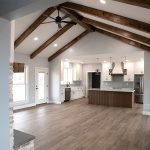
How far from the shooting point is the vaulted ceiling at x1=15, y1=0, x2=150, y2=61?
4508 mm

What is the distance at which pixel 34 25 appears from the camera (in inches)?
261

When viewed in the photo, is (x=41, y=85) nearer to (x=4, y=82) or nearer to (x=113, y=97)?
(x=113, y=97)

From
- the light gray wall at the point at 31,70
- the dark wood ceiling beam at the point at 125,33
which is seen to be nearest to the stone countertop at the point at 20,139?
the dark wood ceiling beam at the point at 125,33

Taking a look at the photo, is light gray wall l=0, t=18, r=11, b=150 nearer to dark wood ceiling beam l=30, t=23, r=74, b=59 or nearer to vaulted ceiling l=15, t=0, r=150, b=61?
vaulted ceiling l=15, t=0, r=150, b=61

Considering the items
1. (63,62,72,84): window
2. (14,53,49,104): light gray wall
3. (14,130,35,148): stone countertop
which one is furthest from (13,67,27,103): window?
(14,130,35,148): stone countertop

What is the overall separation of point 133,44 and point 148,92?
2.28 meters

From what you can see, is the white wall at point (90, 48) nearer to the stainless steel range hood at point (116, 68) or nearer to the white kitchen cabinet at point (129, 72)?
the stainless steel range hood at point (116, 68)

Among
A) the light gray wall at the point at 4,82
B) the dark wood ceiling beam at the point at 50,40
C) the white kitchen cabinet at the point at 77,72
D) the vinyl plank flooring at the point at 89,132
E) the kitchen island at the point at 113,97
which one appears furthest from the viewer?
the white kitchen cabinet at the point at 77,72

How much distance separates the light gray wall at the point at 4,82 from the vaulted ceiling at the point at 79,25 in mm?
2310

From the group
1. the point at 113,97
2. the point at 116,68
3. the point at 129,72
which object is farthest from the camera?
the point at 116,68

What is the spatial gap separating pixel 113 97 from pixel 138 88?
2.32m

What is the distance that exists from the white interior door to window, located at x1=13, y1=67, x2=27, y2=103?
0.81 meters

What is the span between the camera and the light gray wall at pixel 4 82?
194 cm

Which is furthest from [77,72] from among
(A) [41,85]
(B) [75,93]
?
(A) [41,85]
